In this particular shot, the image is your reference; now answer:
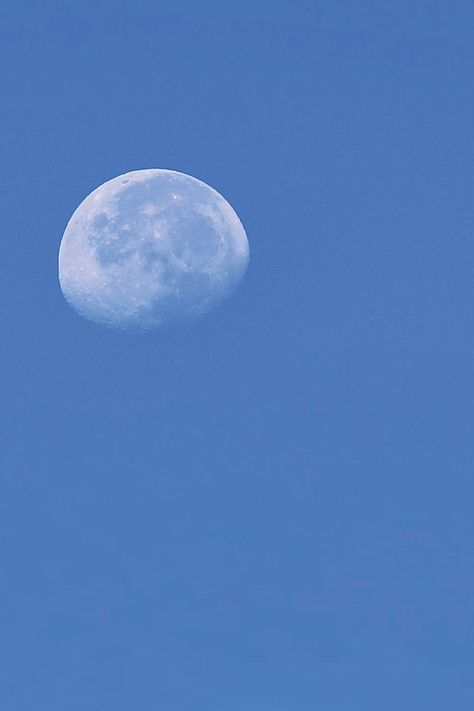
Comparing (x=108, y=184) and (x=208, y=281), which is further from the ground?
(x=108, y=184)

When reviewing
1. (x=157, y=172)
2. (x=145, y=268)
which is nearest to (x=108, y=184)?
(x=157, y=172)

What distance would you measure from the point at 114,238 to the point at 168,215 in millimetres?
1057

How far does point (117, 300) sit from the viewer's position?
24922mm

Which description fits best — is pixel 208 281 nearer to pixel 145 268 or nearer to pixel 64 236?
pixel 145 268

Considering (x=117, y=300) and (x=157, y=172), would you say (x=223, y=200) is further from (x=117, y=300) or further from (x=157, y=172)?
(x=117, y=300)

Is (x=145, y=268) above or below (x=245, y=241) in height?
below

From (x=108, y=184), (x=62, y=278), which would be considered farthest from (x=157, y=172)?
(x=62, y=278)

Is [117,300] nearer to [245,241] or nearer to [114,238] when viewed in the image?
[114,238]

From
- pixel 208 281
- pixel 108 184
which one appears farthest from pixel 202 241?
pixel 108 184

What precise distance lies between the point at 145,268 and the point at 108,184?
8.47ft

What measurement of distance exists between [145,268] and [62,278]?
2.60 meters

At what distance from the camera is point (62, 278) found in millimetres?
26484

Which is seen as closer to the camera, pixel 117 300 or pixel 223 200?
pixel 117 300

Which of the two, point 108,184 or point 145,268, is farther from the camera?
point 108,184
